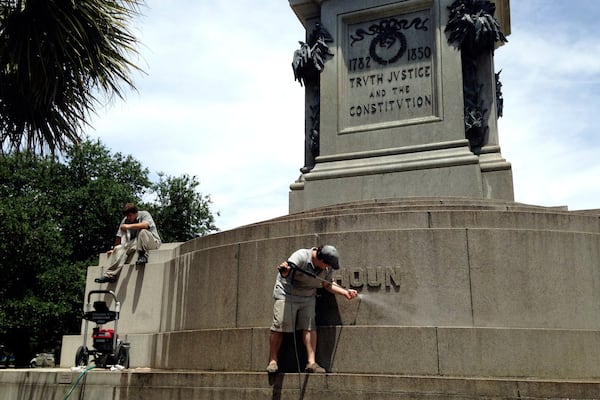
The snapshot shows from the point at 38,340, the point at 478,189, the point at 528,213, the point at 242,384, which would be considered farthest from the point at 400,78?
the point at 38,340

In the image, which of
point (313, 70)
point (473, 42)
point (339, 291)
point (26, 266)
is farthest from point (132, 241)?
point (26, 266)

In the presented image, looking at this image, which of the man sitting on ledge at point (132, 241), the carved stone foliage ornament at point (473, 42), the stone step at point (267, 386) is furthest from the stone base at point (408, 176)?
the stone step at point (267, 386)

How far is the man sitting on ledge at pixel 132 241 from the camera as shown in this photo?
12344 mm

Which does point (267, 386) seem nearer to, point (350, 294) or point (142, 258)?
point (350, 294)

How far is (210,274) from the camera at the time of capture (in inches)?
386

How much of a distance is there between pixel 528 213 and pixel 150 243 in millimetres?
7042

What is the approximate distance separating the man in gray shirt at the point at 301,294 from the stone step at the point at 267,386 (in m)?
0.36

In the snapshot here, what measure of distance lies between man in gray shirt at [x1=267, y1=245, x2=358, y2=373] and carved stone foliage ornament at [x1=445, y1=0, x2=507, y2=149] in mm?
6233

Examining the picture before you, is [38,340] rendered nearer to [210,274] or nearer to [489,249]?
[210,274]

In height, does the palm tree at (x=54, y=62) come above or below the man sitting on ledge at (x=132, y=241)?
above


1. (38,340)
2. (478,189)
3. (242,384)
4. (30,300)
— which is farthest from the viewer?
(38,340)

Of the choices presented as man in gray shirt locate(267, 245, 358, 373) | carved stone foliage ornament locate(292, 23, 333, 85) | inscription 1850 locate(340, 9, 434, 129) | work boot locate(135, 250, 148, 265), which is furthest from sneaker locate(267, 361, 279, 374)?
carved stone foliage ornament locate(292, 23, 333, 85)

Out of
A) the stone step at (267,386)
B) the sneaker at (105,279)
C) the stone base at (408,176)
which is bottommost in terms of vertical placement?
the stone step at (267,386)

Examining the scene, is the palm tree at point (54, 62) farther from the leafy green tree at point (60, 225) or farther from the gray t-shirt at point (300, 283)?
the leafy green tree at point (60, 225)
